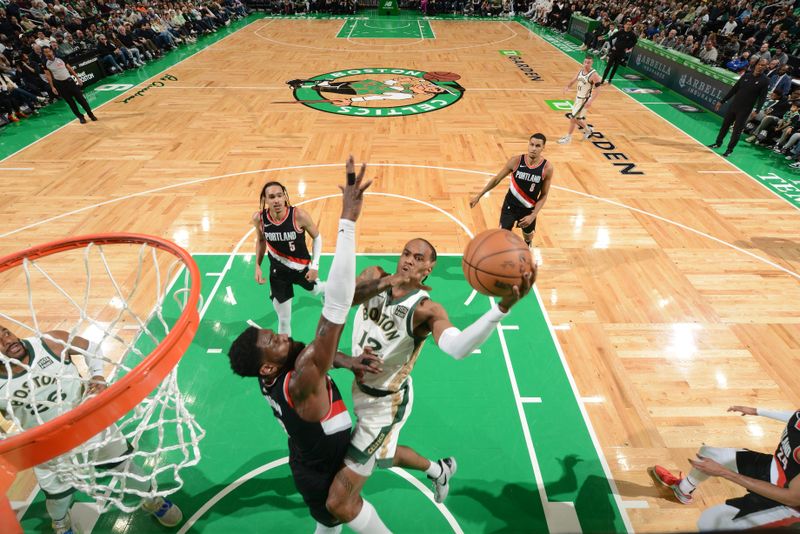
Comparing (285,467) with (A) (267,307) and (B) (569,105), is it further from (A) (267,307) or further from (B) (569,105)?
(B) (569,105)

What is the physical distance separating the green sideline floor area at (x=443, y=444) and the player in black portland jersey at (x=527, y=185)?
131cm

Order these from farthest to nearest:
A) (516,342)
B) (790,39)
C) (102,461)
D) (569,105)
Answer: (790,39), (569,105), (516,342), (102,461)

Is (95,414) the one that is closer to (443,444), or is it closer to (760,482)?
(443,444)

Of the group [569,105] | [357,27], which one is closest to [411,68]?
[569,105]

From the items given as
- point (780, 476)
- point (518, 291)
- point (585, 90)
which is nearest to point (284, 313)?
point (518, 291)

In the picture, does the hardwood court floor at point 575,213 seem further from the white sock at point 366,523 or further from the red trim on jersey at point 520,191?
the white sock at point 366,523

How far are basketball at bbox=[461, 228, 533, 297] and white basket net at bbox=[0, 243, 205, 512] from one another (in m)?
2.09

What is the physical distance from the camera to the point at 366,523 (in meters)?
2.67

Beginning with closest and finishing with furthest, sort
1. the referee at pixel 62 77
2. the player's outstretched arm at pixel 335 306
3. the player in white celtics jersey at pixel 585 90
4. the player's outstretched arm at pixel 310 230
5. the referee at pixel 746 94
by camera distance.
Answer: the player's outstretched arm at pixel 335 306, the player's outstretched arm at pixel 310 230, the referee at pixel 746 94, the player in white celtics jersey at pixel 585 90, the referee at pixel 62 77

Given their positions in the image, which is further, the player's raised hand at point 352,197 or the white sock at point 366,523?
the white sock at point 366,523

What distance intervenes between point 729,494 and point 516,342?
2157 mm

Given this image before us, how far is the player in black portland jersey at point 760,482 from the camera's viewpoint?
97.7 inches

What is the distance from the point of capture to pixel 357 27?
22359 mm

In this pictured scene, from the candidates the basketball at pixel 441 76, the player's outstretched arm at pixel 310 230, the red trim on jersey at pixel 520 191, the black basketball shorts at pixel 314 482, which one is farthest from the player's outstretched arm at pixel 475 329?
the basketball at pixel 441 76
